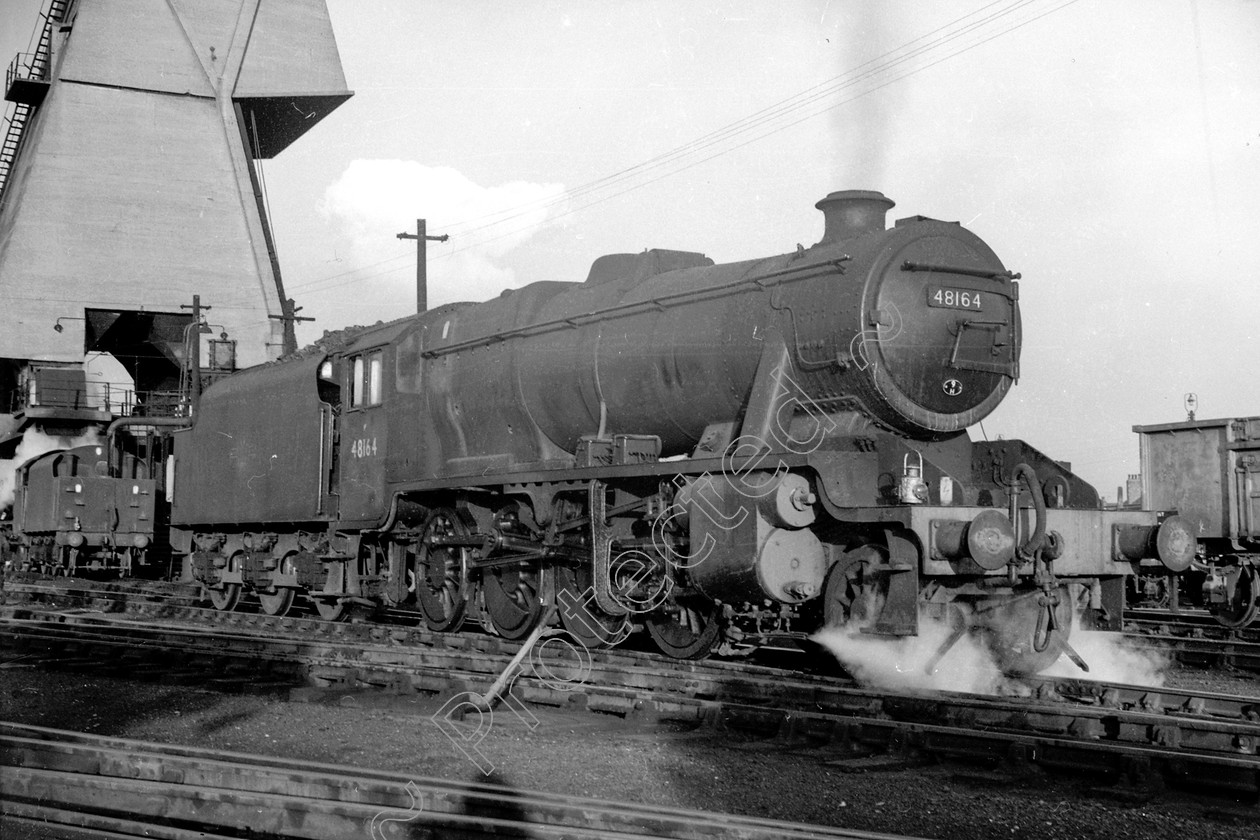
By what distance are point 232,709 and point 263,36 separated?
3900cm

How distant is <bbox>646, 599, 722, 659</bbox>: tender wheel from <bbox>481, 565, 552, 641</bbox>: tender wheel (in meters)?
1.15

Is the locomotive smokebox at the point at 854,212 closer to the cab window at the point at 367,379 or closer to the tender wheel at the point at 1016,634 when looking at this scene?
the tender wheel at the point at 1016,634

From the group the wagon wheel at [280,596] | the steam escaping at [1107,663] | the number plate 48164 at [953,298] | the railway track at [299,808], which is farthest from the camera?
the wagon wheel at [280,596]

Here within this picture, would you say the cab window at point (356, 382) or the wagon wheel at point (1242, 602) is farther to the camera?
the wagon wheel at point (1242, 602)

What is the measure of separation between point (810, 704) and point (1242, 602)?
8.96 m

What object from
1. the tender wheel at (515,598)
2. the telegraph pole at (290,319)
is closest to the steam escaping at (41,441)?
the telegraph pole at (290,319)

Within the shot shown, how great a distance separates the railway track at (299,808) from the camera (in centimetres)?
414

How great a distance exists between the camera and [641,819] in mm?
4180

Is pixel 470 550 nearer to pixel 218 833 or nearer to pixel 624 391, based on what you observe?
pixel 624 391

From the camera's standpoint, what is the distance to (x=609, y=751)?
603cm

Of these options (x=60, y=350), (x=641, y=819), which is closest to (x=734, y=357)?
(x=641, y=819)

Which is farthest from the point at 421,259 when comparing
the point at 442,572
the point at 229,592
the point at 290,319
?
the point at 442,572

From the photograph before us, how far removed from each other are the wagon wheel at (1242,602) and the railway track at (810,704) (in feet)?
22.9

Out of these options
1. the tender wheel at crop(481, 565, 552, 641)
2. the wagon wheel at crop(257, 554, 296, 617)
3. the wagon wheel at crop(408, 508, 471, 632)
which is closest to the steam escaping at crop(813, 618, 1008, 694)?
the tender wheel at crop(481, 565, 552, 641)
